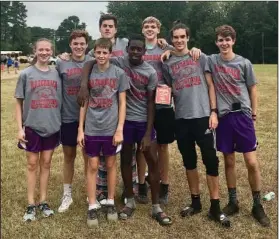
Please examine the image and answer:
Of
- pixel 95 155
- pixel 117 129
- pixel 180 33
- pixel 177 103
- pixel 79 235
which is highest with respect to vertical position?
pixel 180 33

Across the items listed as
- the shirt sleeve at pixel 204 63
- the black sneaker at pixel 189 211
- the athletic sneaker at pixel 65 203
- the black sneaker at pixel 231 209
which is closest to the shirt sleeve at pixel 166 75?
the shirt sleeve at pixel 204 63

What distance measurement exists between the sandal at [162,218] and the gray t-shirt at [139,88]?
99 centimetres

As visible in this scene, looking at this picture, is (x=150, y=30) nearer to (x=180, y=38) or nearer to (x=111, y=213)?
(x=180, y=38)

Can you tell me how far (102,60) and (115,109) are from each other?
1.65ft

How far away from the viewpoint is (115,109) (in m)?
3.81

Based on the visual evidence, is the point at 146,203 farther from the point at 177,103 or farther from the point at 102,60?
the point at 102,60

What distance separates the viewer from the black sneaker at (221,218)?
3.80 m

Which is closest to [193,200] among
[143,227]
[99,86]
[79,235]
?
[143,227]

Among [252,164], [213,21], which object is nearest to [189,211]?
[252,164]

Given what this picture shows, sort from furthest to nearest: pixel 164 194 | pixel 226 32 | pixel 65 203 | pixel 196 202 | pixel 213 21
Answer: pixel 213 21
pixel 164 194
pixel 65 203
pixel 196 202
pixel 226 32

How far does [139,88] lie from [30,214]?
1.75 metres

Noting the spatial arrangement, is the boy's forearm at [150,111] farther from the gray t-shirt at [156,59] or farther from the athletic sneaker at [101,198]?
the athletic sneaker at [101,198]

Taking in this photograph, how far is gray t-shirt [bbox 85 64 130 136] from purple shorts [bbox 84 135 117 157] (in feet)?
0.15

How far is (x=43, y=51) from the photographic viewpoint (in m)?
3.95
